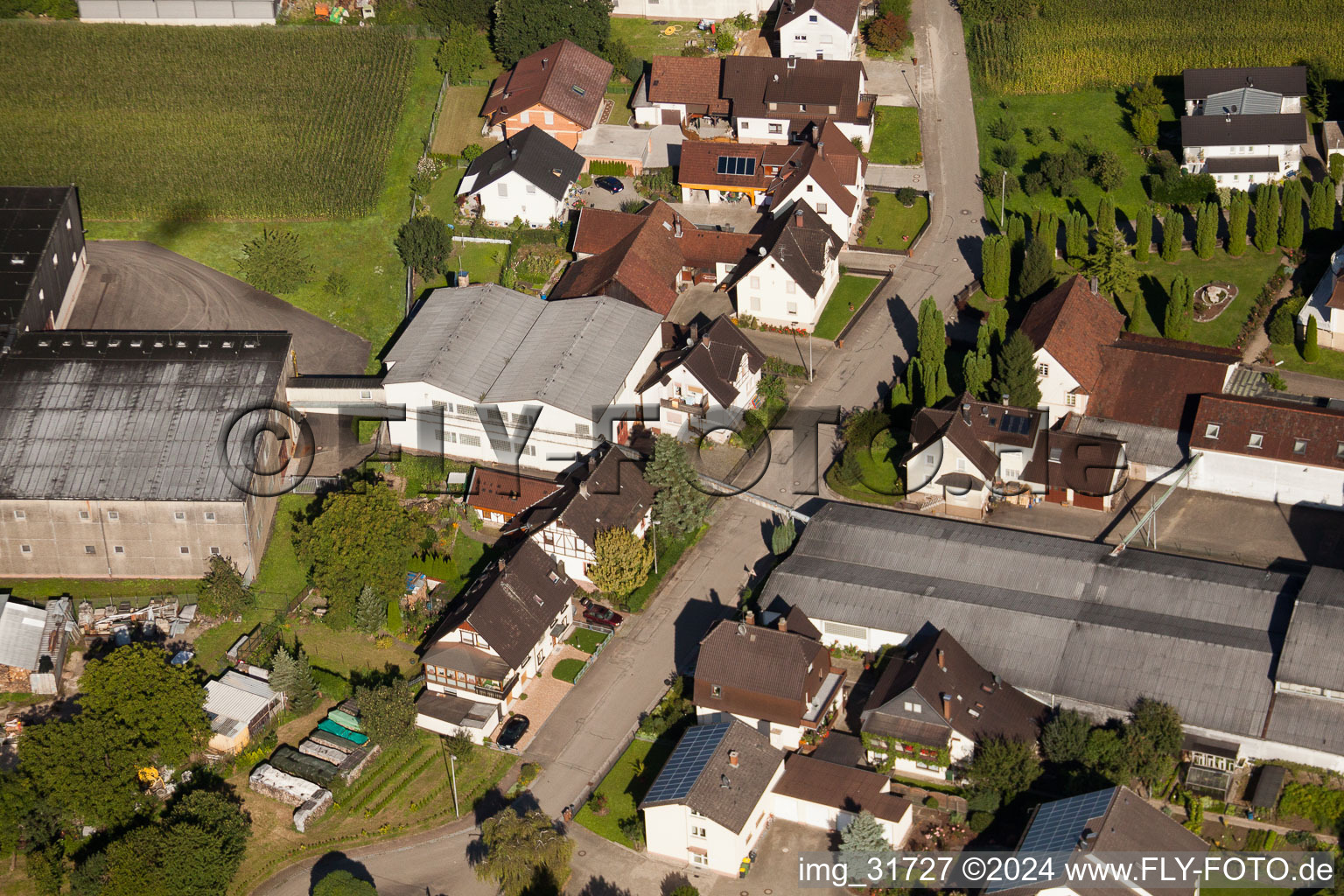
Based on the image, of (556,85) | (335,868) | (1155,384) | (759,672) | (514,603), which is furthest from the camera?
(556,85)

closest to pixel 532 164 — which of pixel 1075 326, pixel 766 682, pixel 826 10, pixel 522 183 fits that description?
pixel 522 183

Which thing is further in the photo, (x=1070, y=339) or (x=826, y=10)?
(x=826, y=10)

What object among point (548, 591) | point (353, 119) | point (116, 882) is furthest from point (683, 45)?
point (116, 882)

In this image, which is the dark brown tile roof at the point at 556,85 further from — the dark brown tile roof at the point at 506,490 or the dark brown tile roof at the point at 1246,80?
the dark brown tile roof at the point at 1246,80

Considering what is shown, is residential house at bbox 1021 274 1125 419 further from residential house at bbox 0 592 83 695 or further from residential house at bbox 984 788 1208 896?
residential house at bbox 0 592 83 695

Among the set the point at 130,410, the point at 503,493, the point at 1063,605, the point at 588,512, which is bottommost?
the point at 130,410

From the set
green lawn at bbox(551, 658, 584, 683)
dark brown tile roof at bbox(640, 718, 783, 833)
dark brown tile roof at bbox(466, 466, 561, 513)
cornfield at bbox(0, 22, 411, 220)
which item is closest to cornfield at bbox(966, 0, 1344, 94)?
cornfield at bbox(0, 22, 411, 220)

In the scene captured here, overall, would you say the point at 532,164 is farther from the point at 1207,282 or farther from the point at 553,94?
the point at 1207,282

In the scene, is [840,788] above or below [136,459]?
below
